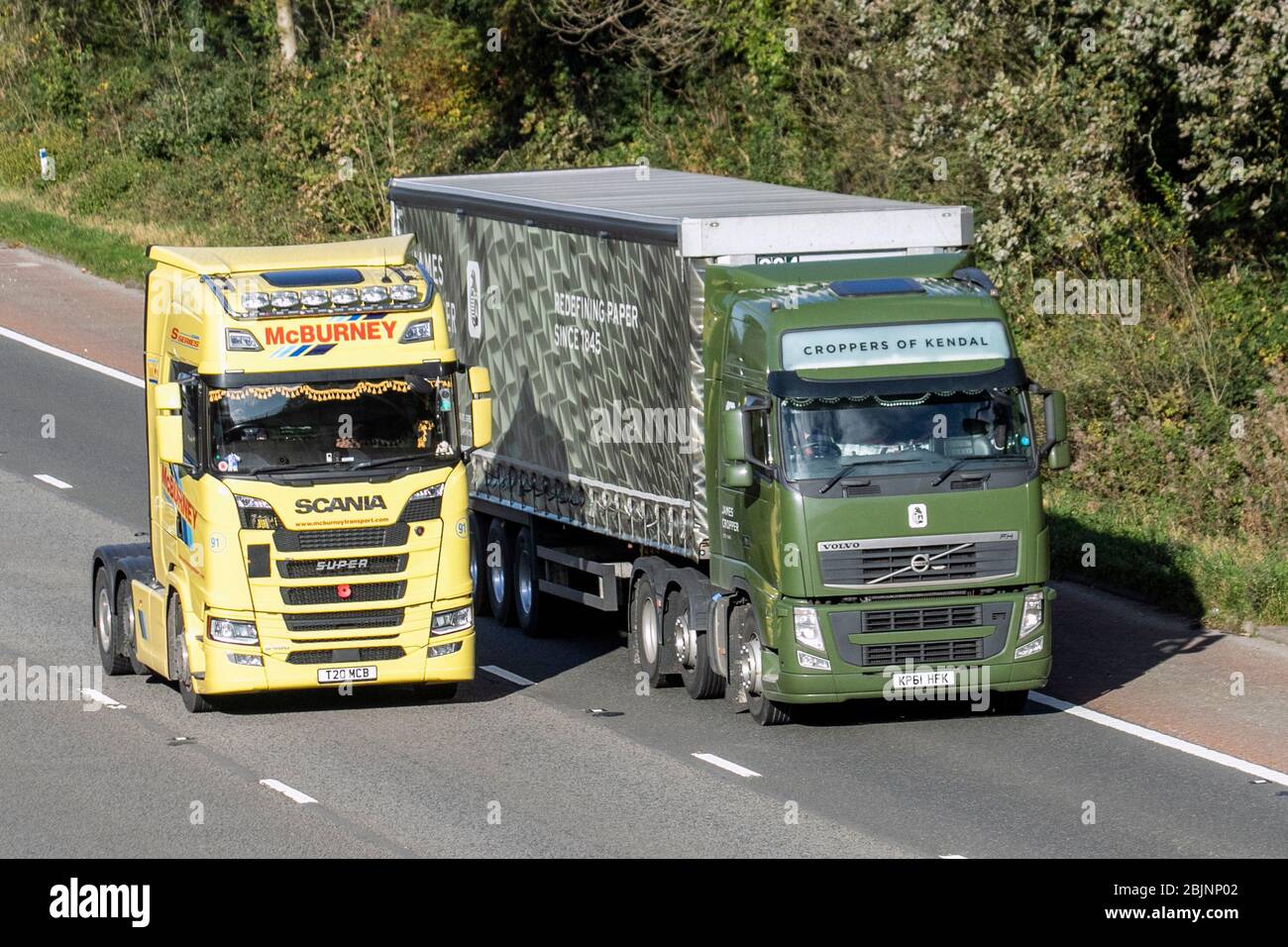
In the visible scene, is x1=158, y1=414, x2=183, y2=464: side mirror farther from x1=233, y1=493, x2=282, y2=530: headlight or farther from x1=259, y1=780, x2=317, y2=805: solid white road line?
x1=259, y1=780, x2=317, y2=805: solid white road line

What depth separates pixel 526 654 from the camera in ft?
63.4

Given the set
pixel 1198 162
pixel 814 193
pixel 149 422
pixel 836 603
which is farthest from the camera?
pixel 1198 162

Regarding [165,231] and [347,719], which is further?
[165,231]

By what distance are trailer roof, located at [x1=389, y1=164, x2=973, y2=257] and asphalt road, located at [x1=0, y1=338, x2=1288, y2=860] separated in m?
3.62

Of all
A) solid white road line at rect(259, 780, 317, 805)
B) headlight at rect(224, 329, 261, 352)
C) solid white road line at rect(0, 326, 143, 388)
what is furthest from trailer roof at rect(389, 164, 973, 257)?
solid white road line at rect(0, 326, 143, 388)

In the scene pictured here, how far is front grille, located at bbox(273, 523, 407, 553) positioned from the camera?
15906mm

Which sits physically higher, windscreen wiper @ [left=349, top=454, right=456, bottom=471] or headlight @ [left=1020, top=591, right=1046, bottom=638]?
windscreen wiper @ [left=349, top=454, right=456, bottom=471]

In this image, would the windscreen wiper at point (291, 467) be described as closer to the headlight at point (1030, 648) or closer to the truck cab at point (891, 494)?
the truck cab at point (891, 494)

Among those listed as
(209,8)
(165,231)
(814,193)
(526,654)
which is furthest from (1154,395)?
(209,8)

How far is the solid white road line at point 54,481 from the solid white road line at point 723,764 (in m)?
12.7

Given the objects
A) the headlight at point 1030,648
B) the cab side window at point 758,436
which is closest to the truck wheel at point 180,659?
the cab side window at point 758,436

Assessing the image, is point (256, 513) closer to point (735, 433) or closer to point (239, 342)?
point (239, 342)
